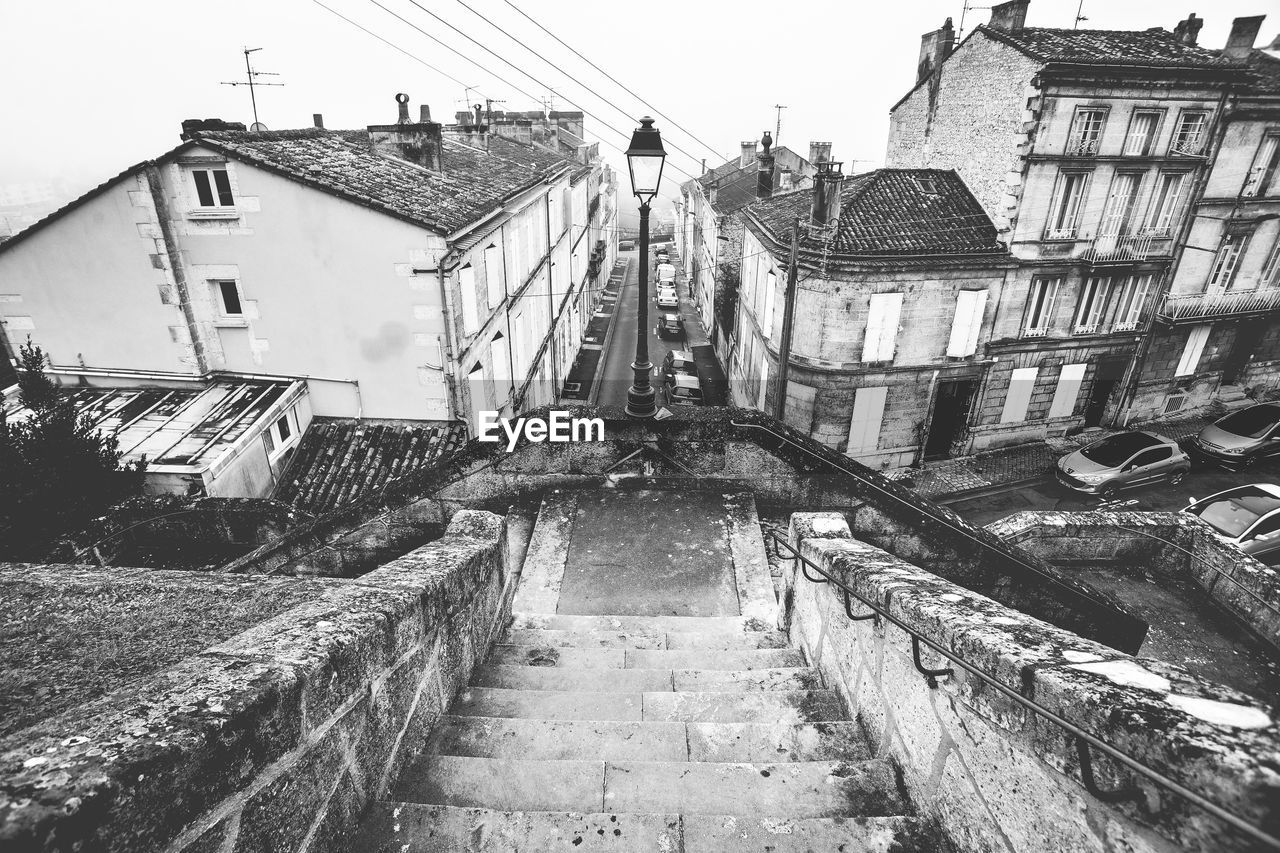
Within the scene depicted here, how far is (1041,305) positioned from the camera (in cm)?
1903

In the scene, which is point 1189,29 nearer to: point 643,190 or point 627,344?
point 643,190

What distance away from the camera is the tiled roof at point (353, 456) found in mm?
11836

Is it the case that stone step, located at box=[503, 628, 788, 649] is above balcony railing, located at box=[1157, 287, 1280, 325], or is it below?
below

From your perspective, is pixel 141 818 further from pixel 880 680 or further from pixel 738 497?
pixel 738 497

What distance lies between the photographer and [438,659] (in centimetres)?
405

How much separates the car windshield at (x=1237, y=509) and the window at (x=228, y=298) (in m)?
20.4

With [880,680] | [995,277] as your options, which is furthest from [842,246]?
[880,680]

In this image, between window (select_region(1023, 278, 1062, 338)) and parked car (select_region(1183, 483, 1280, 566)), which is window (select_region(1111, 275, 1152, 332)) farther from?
parked car (select_region(1183, 483, 1280, 566))

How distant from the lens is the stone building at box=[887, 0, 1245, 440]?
17078mm

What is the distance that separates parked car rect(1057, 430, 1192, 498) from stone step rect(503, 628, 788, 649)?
639 inches

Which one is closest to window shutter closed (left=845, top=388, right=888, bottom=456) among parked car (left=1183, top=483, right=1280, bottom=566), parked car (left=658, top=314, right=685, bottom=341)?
parked car (left=1183, top=483, right=1280, bottom=566)

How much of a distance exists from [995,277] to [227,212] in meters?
19.5

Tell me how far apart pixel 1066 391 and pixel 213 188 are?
80.2 ft

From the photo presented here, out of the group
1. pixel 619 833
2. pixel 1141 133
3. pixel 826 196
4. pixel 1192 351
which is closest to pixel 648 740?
pixel 619 833
